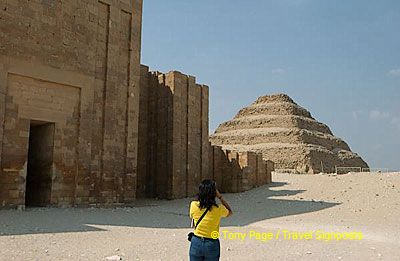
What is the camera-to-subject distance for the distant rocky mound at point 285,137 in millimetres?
44000

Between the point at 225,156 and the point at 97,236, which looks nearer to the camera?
the point at 97,236

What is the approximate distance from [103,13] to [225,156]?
996 cm

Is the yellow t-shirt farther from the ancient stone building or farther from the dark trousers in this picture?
the ancient stone building

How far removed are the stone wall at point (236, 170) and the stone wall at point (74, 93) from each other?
6613 millimetres

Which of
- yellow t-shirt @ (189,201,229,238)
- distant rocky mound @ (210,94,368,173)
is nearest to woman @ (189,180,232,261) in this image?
A: yellow t-shirt @ (189,201,229,238)

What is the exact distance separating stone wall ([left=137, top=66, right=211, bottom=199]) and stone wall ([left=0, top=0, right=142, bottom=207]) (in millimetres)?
3331

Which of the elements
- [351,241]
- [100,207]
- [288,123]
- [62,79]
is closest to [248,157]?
[100,207]

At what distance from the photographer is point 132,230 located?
918 cm

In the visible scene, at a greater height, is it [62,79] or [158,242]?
[62,79]

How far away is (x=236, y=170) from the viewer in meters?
21.1

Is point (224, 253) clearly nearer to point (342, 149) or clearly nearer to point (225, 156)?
point (225, 156)

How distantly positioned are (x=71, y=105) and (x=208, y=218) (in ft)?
36.2

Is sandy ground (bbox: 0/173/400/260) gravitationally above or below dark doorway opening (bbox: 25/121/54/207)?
below

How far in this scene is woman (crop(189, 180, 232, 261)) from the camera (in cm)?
395
